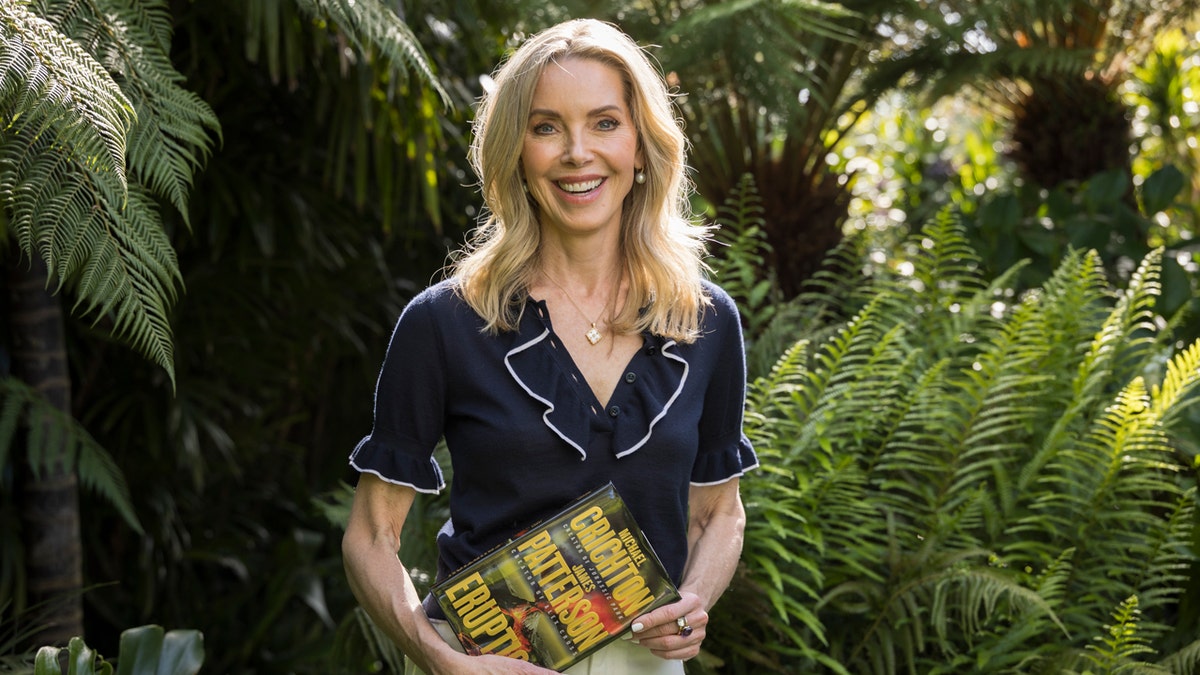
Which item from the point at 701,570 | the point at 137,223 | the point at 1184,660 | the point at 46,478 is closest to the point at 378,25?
the point at 137,223

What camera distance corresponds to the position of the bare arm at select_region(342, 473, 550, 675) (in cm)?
163

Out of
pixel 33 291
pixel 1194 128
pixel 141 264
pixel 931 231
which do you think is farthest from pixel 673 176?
pixel 1194 128

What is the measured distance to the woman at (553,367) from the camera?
5.43 ft

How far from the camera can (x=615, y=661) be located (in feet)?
5.61

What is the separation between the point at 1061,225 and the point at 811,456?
5.08 feet

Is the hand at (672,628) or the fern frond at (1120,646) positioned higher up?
the hand at (672,628)

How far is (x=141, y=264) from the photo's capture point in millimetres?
1953

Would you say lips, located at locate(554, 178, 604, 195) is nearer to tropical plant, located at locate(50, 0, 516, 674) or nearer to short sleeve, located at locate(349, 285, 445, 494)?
short sleeve, located at locate(349, 285, 445, 494)

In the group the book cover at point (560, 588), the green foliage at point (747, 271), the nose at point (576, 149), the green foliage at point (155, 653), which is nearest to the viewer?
the book cover at point (560, 588)

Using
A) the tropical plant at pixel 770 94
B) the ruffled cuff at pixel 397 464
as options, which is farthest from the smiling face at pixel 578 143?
the tropical plant at pixel 770 94

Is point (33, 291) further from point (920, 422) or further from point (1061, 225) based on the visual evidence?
point (1061, 225)

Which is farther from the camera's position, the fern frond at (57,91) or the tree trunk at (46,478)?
the tree trunk at (46,478)

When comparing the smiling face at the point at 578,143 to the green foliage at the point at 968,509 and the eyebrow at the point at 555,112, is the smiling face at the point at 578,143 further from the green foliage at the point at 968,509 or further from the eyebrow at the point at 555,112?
the green foliage at the point at 968,509

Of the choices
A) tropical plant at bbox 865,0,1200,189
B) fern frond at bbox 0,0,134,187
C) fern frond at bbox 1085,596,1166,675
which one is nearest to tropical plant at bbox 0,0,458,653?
fern frond at bbox 0,0,134,187
